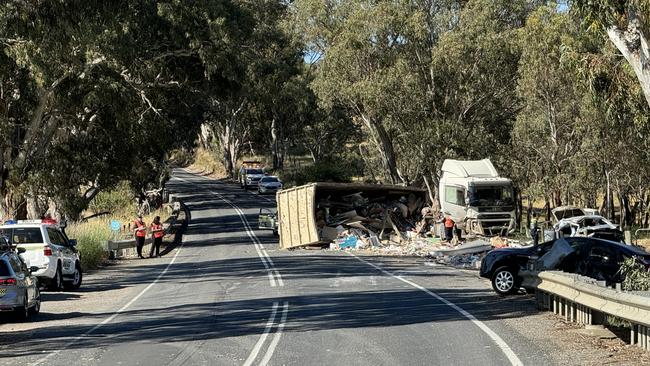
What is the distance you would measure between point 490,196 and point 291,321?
26.4 meters

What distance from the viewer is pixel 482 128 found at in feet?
175

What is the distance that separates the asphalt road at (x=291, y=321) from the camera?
13133 mm

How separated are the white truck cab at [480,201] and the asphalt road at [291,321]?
34.6ft

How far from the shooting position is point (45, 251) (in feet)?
80.3

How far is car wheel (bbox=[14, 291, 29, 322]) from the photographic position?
18.3m

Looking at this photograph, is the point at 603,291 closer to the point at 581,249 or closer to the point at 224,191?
Result: the point at 581,249

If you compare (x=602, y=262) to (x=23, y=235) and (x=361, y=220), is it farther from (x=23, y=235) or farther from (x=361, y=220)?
(x=361, y=220)

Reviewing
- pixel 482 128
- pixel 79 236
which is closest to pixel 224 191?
pixel 482 128

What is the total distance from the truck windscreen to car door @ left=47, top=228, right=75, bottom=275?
812 inches

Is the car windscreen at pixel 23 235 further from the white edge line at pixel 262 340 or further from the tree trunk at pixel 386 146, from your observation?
the tree trunk at pixel 386 146

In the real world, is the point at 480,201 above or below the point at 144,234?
above

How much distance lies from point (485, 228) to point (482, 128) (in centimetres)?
1302

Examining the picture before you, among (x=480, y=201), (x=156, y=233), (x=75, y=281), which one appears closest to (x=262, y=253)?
(x=156, y=233)

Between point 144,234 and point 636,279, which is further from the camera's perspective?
point 144,234
